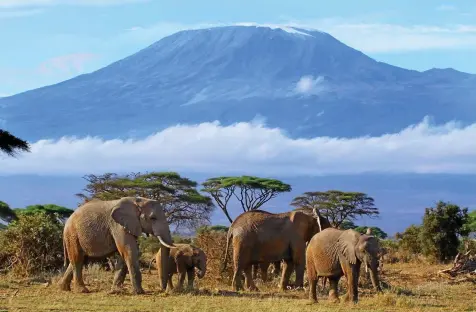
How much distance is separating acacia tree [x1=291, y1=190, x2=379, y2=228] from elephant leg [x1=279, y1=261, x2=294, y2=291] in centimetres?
3812

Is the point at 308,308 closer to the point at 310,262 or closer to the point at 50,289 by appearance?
the point at 310,262

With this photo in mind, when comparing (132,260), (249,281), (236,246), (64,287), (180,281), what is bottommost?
(64,287)

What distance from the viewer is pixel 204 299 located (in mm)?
22094

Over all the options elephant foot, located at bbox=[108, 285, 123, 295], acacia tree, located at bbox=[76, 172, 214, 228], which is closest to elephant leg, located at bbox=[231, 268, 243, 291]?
elephant foot, located at bbox=[108, 285, 123, 295]

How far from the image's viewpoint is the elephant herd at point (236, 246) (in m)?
21.5

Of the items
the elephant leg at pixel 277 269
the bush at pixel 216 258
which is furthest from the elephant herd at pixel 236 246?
the elephant leg at pixel 277 269

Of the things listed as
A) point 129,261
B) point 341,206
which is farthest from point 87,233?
point 341,206

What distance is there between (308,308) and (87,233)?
247 inches

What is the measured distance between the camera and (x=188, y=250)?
81.5ft

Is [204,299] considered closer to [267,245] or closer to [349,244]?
[349,244]

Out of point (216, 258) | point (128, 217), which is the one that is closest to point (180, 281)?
point (128, 217)

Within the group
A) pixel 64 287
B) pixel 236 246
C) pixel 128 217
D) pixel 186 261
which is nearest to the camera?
pixel 128 217

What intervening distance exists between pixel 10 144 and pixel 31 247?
7446 mm

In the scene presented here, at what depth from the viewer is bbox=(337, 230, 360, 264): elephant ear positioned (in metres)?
21.0
